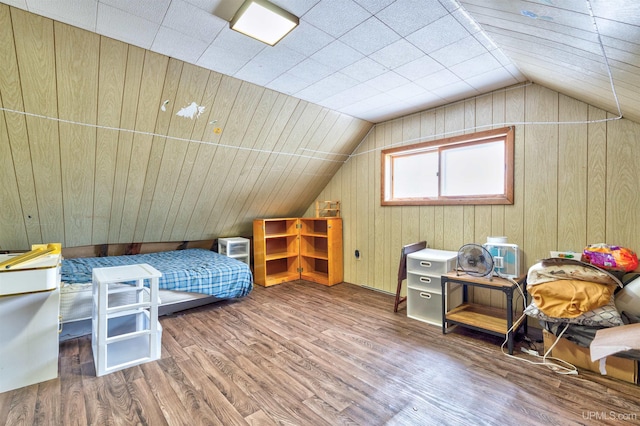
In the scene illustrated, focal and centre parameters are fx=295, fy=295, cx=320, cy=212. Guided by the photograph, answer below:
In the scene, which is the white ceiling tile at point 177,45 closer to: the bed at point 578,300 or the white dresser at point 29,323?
the white dresser at point 29,323

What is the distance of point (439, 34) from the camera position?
201 cm

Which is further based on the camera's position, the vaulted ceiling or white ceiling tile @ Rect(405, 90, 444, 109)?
white ceiling tile @ Rect(405, 90, 444, 109)

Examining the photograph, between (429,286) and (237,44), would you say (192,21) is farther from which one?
(429,286)

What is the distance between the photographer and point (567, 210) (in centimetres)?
260

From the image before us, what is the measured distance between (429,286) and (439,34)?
87.7 inches

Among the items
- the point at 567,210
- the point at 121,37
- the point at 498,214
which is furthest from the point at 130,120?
the point at 567,210

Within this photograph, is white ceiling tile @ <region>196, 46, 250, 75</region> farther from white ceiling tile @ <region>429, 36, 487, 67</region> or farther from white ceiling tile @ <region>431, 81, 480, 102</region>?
white ceiling tile @ <region>431, 81, 480, 102</region>

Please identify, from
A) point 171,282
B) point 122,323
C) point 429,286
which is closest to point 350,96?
point 429,286

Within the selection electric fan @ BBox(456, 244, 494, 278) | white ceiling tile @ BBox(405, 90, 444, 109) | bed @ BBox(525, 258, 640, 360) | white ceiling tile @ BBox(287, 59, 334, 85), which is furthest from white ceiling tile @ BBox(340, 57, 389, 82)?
bed @ BBox(525, 258, 640, 360)

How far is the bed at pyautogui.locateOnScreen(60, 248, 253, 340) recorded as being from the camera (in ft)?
8.58

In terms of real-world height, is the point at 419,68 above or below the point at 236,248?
above

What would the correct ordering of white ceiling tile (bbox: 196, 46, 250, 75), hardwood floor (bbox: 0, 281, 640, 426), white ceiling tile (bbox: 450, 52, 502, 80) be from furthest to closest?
white ceiling tile (bbox: 450, 52, 502, 80)
white ceiling tile (bbox: 196, 46, 250, 75)
hardwood floor (bbox: 0, 281, 640, 426)

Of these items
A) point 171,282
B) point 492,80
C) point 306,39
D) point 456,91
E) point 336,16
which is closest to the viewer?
point 336,16

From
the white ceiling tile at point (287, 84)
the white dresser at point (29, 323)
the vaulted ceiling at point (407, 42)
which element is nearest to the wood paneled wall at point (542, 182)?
the vaulted ceiling at point (407, 42)
